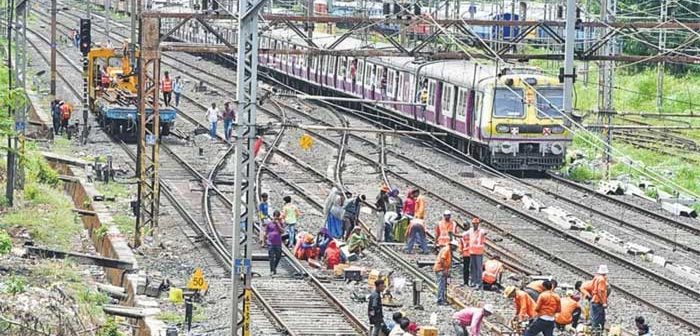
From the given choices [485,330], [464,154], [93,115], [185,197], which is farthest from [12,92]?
[93,115]

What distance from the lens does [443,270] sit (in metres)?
22.4

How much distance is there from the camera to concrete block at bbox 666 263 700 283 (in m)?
25.2

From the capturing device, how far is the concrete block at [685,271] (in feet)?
82.6

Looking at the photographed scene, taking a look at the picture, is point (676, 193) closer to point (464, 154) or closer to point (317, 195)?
point (464, 154)

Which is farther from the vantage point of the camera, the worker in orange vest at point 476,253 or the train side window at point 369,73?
the train side window at point 369,73

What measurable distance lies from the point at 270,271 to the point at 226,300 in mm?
2291

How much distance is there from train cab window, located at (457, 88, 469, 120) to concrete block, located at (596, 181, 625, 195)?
4.44 metres

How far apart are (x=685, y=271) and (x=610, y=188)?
9207 millimetres

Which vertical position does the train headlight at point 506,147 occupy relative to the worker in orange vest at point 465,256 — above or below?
above

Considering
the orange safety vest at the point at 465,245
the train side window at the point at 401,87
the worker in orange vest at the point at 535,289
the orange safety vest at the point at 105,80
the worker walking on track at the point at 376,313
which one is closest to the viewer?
the worker walking on track at the point at 376,313

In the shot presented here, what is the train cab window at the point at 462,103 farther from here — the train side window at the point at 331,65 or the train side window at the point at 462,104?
the train side window at the point at 331,65

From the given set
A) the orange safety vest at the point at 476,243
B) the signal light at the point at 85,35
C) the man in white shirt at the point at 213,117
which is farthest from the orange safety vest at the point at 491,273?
the signal light at the point at 85,35

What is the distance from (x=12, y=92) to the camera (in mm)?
27594

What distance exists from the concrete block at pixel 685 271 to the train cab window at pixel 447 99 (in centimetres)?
1371
